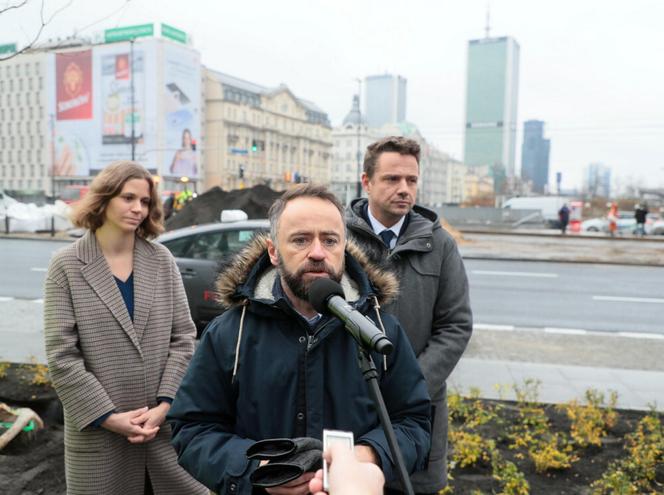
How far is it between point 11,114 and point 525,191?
314 ft

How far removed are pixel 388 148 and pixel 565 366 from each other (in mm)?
4948

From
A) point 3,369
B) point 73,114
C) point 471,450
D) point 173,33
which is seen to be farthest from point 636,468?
point 73,114

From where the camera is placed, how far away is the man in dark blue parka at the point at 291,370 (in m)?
1.83

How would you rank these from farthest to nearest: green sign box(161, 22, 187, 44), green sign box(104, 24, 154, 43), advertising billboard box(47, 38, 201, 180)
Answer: green sign box(161, 22, 187, 44) < green sign box(104, 24, 154, 43) < advertising billboard box(47, 38, 201, 180)

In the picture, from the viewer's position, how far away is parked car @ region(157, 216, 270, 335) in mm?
7984

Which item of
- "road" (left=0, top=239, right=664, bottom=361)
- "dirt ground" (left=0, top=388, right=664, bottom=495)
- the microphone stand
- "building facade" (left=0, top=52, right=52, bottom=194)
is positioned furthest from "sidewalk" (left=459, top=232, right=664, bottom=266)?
"building facade" (left=0, top=52, right=52, bottom=194)

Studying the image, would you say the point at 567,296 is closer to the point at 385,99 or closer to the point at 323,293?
the point at 323,293

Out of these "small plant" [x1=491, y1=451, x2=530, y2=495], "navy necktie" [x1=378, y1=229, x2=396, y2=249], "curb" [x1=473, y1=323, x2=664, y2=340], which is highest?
"navy necktie" [x1=378, y1=229, x2=396, y2=249]

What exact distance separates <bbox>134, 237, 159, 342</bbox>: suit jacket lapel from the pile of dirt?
12382 millimetres

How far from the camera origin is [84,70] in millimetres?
89875

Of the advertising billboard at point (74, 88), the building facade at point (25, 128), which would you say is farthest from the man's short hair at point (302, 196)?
the building facade at point (25, 128)

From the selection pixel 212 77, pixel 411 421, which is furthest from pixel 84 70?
pixel 411 421

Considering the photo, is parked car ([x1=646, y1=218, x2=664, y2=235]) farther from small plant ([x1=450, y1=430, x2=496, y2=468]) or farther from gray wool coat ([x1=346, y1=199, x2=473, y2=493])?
gray wool coat ([x1=346, y1=199, x2=473, y2=493])

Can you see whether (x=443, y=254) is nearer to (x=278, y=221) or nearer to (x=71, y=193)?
(x=278, y=221)
